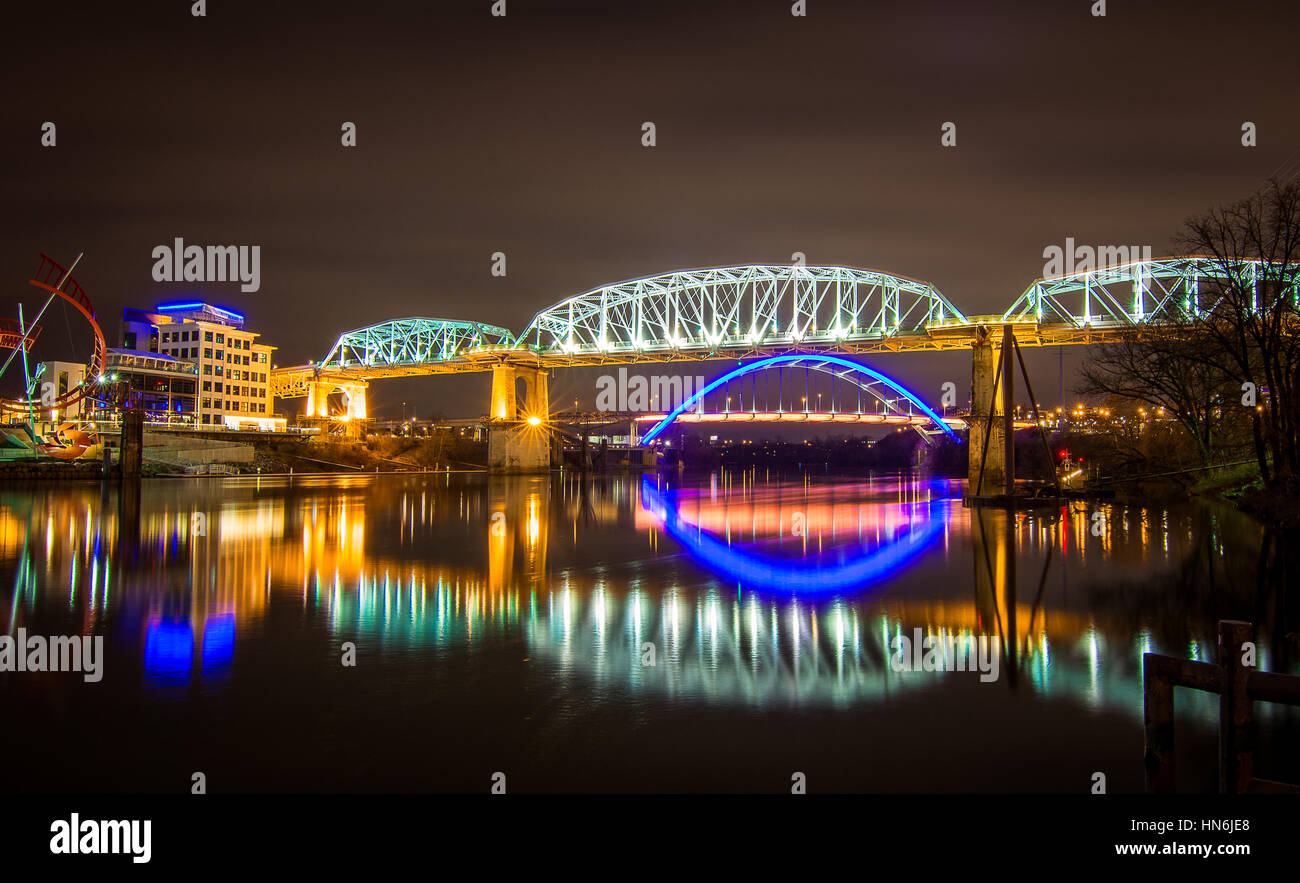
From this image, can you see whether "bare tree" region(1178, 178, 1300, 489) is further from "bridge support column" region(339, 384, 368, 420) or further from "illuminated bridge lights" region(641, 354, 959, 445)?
"bridge support column" region(339, 384, 368, 420)

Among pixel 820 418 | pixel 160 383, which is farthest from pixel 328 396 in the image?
pixel 820 418

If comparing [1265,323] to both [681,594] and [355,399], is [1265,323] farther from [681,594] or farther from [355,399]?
[355,399]

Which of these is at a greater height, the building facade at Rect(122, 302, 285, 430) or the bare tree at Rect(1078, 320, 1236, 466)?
the building facade at Rect(122, 302, 285, 430)

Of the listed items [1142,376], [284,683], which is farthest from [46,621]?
[1142,376]

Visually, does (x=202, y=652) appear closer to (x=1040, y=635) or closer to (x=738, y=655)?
(x=738, y=655)
